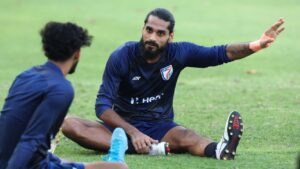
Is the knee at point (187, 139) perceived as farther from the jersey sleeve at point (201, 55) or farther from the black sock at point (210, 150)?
the jersey sleeve at point (201, 55)

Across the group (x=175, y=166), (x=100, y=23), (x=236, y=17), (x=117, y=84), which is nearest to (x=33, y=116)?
(x=175, y=166)

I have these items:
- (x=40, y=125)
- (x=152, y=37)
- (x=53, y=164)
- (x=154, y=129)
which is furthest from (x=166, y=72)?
(x=40, y=125)

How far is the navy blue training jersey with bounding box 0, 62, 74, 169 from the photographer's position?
551 cm

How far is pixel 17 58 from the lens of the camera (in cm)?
1755

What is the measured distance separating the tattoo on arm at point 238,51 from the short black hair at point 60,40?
2852 millimetres

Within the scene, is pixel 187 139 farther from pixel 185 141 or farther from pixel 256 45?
pixel 256 45

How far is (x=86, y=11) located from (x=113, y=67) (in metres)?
14.4

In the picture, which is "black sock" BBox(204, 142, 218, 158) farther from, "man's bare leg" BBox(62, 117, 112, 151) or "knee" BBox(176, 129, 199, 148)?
"man's bare leg" BBox(62, 117, 112, 151)

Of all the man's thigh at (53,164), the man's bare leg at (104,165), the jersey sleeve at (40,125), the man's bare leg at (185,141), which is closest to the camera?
the jersey sleeve at (40,125)

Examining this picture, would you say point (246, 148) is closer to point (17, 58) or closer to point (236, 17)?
point (17, 58)

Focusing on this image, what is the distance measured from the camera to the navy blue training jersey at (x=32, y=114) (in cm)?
551

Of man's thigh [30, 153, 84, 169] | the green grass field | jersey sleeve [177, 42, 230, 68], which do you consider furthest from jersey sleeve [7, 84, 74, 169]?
jersey sleeve [177, 42, 230, 68]

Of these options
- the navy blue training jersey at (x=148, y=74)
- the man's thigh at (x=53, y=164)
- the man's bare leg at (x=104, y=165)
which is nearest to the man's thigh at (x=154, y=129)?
the navy blue training jersey at (x=148, y=74)

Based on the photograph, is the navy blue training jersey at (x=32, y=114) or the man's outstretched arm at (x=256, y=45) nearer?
the navy blue training jersey at (x=32, y=114)
